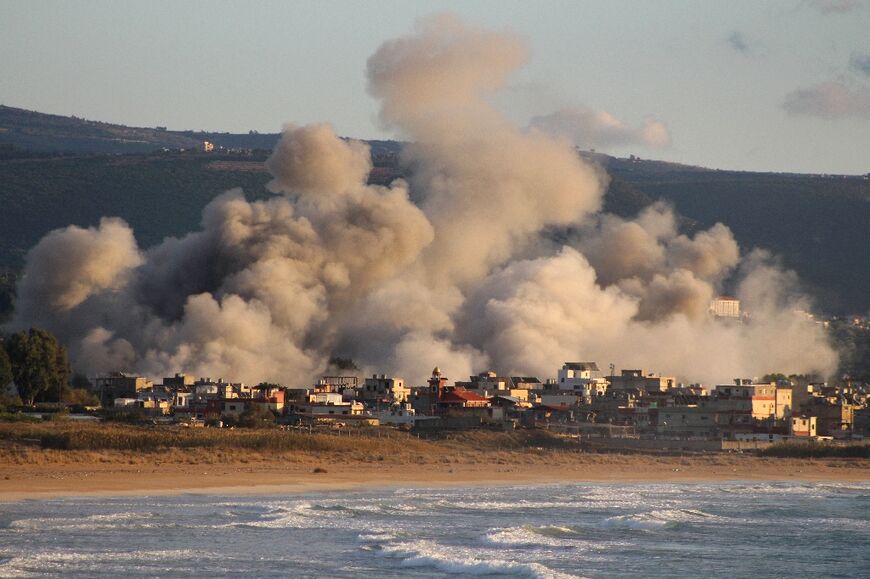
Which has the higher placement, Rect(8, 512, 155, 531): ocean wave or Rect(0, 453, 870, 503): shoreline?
Rect(0, 453, 870, 503): shoreline

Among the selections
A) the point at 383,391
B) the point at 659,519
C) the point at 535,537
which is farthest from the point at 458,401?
the point at 535,537

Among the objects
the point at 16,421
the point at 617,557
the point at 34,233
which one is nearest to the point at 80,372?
the point at 16,421

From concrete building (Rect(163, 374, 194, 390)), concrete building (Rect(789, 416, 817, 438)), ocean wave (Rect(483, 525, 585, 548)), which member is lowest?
ocean wave (Rect(483, 525, 585, 548))

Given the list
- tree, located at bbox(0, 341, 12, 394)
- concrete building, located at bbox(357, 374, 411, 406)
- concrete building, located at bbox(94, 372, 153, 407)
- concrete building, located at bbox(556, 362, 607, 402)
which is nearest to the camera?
tree, located at bbox(0, 341, 12, 394)

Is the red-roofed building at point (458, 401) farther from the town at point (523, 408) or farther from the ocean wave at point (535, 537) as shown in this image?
the ocean wave at point (535, 537)

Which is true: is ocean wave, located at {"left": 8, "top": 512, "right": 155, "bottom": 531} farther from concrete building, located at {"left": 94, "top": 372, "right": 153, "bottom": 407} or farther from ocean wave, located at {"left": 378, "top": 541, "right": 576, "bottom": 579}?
concrete building, located at {"left": 94, "top": 372, "right": 153, "bottom": 407}

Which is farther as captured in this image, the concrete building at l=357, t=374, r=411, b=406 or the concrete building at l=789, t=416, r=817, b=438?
the concrete building at l=357, t=374, r=411, b=406

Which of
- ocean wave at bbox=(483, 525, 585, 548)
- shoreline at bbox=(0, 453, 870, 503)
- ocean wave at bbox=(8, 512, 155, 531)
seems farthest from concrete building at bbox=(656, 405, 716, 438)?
ocean wave at bbox=(8, 512, 155, 531)
